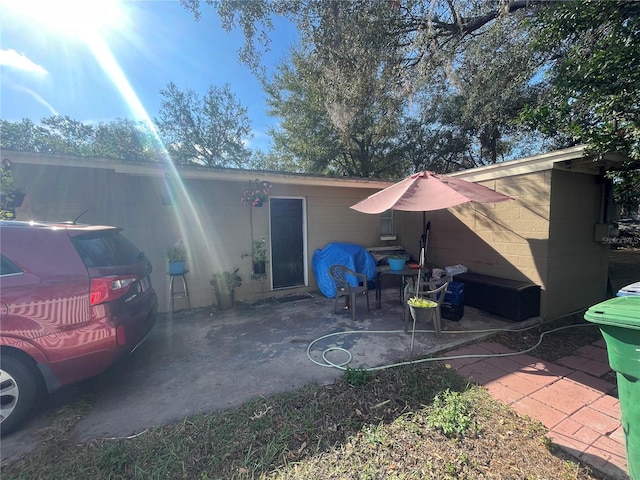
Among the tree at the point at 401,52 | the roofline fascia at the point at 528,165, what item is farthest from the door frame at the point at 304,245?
the roofline fascia at the point at 528,165

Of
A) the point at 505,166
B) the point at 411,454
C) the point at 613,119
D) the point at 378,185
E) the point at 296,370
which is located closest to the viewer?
the point at 411,454

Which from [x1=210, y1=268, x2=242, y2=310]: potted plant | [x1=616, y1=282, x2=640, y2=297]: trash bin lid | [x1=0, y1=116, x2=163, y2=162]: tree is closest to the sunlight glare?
[x1=210, y1=268, x2=242, y2=310]: potted plant

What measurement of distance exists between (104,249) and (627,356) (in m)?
3.96

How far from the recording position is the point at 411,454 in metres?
1.91

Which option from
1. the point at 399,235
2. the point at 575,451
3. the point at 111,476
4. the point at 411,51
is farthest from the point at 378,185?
the point at 111,476

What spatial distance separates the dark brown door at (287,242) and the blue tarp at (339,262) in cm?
55

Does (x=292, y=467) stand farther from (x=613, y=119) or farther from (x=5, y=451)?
(x=613, y=119)

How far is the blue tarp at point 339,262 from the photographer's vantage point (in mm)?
5668

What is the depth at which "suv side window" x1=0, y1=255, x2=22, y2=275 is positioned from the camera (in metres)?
2.11

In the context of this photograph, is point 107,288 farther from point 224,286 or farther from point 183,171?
point 224,286

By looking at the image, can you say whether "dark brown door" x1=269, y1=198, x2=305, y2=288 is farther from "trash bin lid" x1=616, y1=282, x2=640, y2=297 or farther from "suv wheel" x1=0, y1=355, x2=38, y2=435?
"trash bin lid" x1=616, y1=282, x2=640, y2=297

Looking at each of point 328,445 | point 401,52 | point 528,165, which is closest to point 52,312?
point 328,445

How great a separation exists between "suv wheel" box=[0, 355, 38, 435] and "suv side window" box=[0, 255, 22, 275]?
622mm

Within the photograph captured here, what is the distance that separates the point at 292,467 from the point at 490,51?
7.71m
